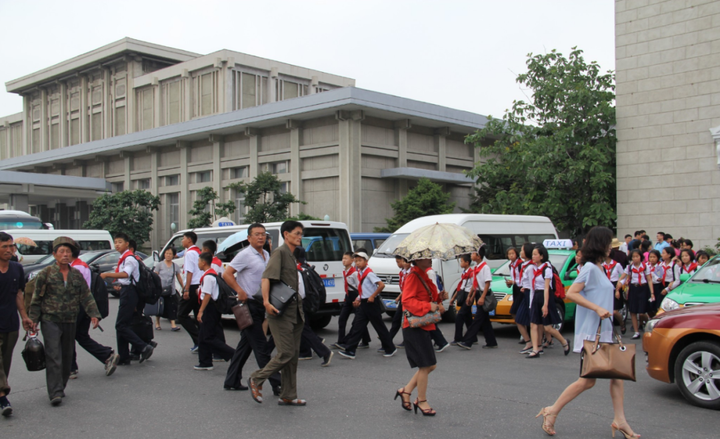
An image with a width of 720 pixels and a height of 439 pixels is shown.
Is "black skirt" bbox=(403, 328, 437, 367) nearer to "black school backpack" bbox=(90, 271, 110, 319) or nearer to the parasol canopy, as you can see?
the parasol canopy

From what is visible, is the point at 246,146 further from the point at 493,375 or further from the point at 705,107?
the point at 493,375

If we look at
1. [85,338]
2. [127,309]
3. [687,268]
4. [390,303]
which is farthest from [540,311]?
[85,338]

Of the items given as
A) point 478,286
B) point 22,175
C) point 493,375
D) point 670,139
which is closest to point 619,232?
point 670,139

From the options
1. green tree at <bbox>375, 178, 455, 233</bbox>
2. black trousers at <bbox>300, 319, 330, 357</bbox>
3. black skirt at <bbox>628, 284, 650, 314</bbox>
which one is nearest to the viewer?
black trousers at <bbox>300, 319, 330, 357</bbox>

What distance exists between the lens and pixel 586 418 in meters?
5.79

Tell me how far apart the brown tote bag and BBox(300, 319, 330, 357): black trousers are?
4.28m

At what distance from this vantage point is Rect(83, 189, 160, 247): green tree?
3719 cm

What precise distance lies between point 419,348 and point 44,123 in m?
61.1

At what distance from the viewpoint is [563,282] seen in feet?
38.2

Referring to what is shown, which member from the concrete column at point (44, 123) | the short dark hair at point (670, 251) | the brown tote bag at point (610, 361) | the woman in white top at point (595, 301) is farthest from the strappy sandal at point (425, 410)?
the concrete column at point (44, 123)

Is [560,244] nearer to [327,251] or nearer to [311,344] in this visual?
[327,251]

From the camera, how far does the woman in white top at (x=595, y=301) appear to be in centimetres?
507

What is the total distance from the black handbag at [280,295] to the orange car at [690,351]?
152 inches

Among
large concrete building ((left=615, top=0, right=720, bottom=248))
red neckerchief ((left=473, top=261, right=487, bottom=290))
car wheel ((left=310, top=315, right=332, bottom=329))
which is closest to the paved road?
red neckerchief ((left=473, top=261, right=487, bottom=290))
